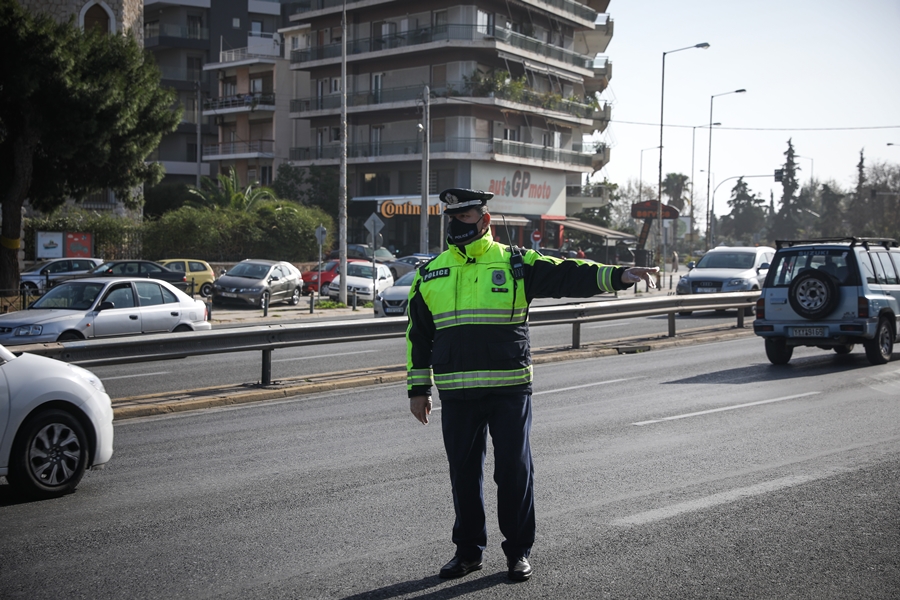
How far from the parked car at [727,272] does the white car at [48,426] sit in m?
21.3

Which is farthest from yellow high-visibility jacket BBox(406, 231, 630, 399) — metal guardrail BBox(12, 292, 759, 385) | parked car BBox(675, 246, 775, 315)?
parked car BBox(675, 246, 775, 315)

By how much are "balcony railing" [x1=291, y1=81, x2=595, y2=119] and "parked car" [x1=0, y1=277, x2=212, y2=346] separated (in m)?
42.8

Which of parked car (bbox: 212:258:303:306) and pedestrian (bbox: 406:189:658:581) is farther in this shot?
parked car (bbox: 212:258:303:306)

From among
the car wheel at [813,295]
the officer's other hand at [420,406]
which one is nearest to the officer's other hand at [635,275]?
the officer's other hand at [420,406]

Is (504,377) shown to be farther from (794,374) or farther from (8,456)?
(794,374)

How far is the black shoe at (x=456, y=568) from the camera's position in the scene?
4.87 m

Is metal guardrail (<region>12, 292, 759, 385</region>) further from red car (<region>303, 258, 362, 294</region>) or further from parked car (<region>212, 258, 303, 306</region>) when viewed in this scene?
red car (<region>303, 258, 362, 294</region>)

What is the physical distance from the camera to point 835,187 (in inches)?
5153

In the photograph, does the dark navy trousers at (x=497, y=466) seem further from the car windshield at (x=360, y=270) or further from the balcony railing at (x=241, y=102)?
the balcony railing at (x=241, y=102)

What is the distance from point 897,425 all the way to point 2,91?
22795mm

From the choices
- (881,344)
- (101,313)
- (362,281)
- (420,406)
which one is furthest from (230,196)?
(420,406)

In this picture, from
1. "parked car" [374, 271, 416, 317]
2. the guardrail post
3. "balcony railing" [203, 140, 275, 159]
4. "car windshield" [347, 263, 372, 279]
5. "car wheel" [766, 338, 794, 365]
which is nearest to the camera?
the guardrail post

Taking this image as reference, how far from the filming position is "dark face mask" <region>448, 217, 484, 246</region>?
488 cm

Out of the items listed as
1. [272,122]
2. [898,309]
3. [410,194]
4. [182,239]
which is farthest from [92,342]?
[272,122]
